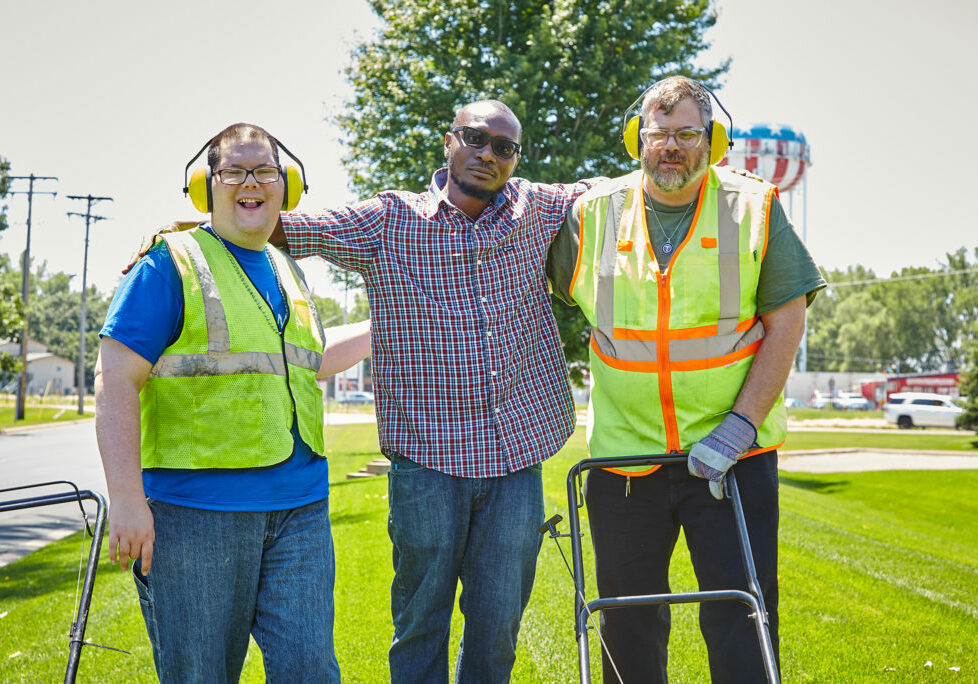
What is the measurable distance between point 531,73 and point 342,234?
1209cm

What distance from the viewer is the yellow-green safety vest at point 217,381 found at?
2.60 m

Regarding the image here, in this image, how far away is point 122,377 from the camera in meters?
2.49

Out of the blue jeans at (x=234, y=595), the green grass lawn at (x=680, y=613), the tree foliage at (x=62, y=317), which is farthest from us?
the tree foliage at (x=62, y=317)

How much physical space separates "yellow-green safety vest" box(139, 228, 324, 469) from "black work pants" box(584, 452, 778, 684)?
4.24ft

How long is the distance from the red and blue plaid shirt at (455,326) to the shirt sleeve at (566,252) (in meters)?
0.07

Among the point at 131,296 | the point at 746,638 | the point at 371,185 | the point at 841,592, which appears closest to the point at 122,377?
the point at 131,296

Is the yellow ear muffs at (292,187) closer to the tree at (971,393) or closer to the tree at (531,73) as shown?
the tree at (531,73)

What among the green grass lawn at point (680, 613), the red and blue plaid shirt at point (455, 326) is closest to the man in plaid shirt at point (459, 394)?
the red and blue plaid shirt at point (455, 326)

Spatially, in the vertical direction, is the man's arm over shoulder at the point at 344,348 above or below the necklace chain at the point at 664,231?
below

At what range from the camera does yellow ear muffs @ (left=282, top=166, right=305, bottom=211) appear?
2959 millimetres

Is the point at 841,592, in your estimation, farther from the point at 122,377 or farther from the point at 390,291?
the point at 122,377

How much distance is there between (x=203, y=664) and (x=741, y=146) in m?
28.2

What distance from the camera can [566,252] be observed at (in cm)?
350

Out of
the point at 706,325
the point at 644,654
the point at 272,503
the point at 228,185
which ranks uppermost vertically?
the point at 228,185
